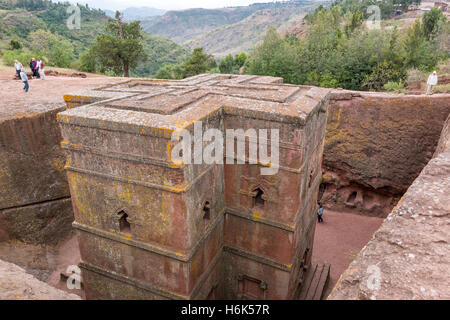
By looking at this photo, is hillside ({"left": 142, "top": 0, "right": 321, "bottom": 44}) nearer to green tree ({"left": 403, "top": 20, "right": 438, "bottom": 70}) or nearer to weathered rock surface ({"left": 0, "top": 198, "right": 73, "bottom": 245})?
green tree ({"left": 403, "top": 20, "right": 438, "bottom": 70})

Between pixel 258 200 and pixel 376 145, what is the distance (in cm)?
867

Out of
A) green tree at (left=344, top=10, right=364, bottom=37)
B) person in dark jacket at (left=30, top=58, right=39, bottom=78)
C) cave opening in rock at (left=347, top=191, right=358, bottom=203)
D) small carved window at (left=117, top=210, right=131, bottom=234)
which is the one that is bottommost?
cave opening in rock at (left=347, top=191, right=358, bottom=203)

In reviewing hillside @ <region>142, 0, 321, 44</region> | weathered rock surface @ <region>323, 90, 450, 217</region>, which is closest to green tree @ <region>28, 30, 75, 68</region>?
weathered rock surface @ <region>323, 90, 450, 217</region>

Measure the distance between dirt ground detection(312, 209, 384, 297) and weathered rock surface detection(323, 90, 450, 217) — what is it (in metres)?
0.73

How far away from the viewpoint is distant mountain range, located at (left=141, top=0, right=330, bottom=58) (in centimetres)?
10752

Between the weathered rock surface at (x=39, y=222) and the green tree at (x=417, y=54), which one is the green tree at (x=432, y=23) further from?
the weathered rock surface at (x=39, y=222)

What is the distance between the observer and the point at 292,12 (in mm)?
122312

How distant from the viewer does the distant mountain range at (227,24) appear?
108 meters

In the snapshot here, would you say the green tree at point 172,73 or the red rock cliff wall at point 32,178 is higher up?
the green tree at point 172,73

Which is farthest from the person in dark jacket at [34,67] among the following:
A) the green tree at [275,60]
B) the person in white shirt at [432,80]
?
the person in white shirt at [432,80]

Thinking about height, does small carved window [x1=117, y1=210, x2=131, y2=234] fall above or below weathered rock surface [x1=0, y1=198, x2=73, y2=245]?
above
